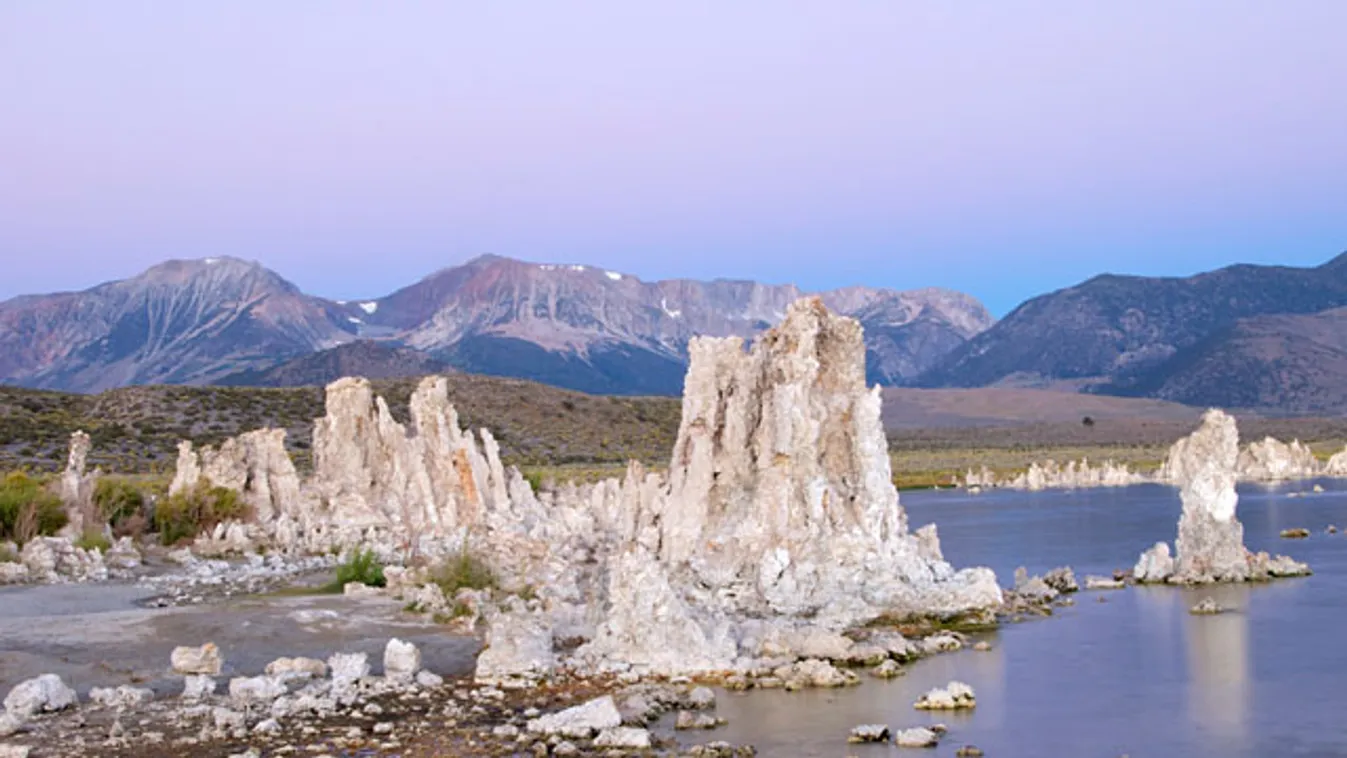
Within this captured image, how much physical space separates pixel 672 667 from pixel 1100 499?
42.2m

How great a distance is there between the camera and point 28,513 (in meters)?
29.5

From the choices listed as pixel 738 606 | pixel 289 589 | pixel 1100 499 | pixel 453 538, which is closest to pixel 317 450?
pixel 453 538

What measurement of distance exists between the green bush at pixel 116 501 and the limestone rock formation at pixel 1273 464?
4946cm

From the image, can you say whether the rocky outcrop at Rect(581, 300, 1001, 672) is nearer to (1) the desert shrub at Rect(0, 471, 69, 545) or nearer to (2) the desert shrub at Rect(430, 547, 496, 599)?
(2) the desert shrub at Rect(430, 547, 496, 599)

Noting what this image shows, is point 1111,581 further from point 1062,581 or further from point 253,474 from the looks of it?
point 253,474

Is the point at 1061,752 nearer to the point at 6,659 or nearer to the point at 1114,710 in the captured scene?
the point at 1114,710

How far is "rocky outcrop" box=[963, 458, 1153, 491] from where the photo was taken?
68.1 m

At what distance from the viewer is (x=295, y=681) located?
1661 cm

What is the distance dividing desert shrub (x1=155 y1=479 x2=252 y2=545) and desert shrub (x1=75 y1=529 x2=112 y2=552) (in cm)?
298

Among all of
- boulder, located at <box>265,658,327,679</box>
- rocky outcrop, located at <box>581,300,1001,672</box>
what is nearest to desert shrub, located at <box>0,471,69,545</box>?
rocky outcrop, located at <box>581,300,1001,672</box>

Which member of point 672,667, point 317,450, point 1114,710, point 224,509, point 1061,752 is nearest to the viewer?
point 1061,752

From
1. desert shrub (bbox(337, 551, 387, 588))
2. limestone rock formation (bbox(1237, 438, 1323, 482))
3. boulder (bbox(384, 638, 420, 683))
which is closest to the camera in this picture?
boulder (bbox(384, 638, 420, 683))

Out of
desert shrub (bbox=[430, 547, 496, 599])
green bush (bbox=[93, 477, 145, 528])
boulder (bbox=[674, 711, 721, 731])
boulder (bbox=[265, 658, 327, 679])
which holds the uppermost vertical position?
green bush (bbox=[93, 477, 145, 528])

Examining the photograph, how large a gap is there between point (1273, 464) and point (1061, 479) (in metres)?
9.70
